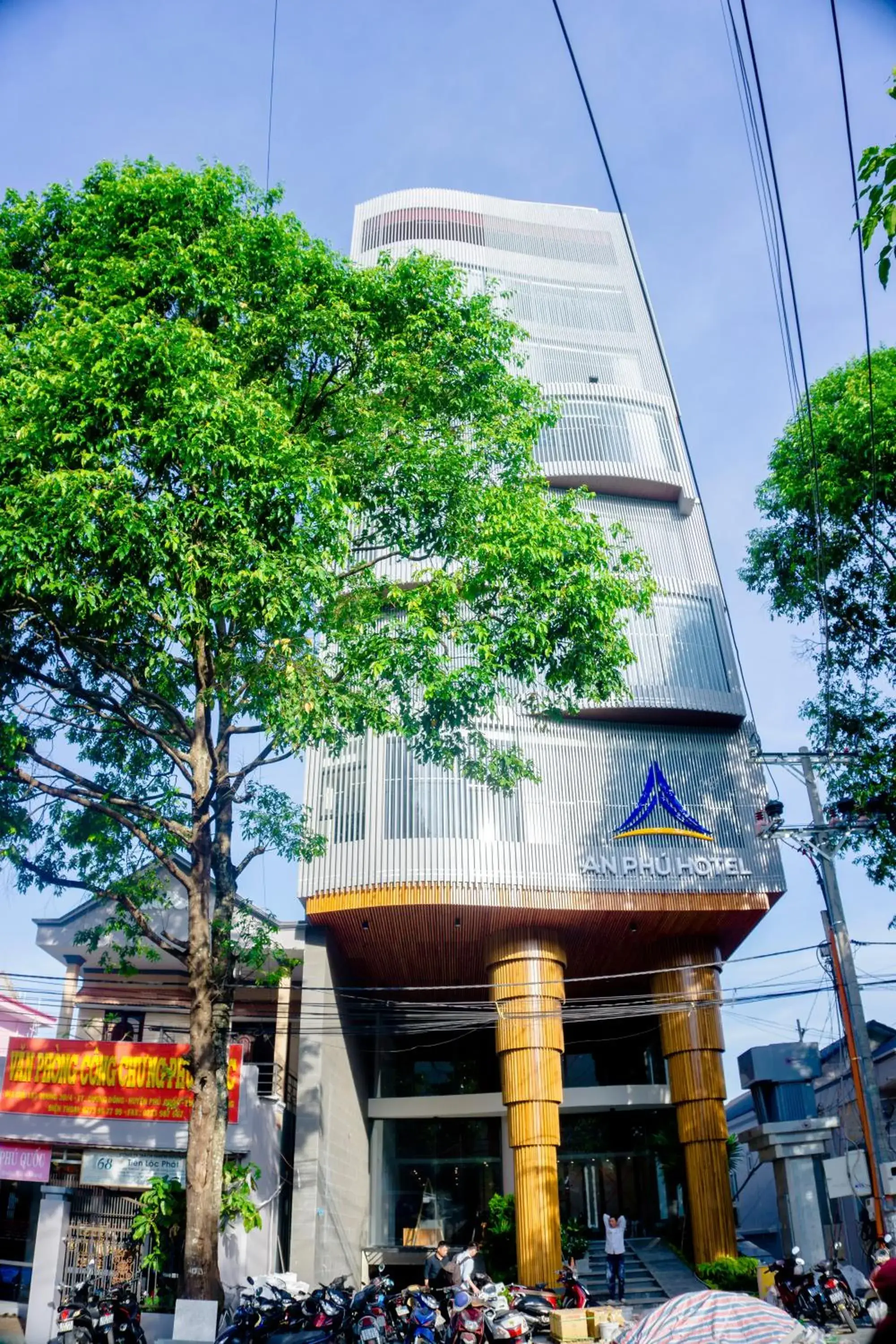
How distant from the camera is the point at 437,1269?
520 inches

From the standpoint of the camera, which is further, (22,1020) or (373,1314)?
(22,1020)

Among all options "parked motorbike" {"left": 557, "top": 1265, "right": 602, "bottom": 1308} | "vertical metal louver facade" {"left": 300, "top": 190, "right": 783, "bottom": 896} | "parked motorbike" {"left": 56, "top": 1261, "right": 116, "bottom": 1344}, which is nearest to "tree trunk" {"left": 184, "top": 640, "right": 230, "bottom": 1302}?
"parked motorbike" {"left": 56, "top": 1261, "right": 116, "bottom": 1344}

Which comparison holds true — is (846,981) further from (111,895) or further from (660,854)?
(111,895)

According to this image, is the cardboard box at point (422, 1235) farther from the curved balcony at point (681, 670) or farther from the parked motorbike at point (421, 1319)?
the parked motorbike at point (421, 1319)

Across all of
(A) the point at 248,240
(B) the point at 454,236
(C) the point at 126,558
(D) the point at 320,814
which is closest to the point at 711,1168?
(D) the point at 320,814

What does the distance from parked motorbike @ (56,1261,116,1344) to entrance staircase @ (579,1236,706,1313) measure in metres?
9.06

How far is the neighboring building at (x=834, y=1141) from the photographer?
22406mm

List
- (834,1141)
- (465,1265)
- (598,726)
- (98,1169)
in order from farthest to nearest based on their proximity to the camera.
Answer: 1. (834,1141)
2. (598,726)
3. (98,1169)
4. (465,1265)

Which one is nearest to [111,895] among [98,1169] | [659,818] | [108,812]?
[108,812]

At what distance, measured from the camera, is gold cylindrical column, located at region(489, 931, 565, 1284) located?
61.6 feet

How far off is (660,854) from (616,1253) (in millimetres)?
6809

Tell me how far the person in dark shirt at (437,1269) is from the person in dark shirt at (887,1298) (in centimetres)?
1166

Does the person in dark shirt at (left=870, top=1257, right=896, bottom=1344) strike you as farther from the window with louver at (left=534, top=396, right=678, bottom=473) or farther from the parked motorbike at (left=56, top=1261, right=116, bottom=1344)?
the window with louver at (left=534, top=396, right=678, bottom=473)

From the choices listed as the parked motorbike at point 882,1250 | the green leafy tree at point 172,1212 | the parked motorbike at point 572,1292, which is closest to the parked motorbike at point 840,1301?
the parked motorbike at point 882,1250
